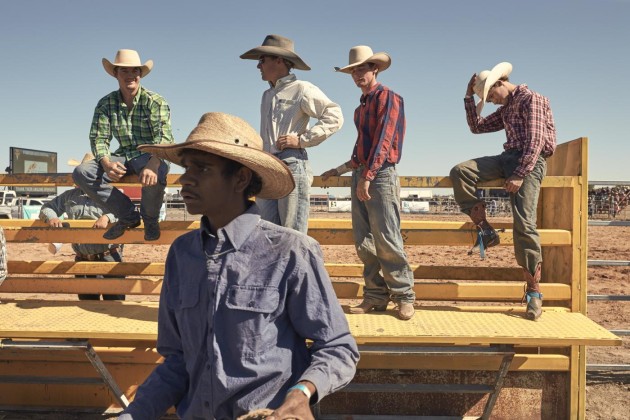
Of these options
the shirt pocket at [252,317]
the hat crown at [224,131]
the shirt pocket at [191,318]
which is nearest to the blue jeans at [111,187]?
the hat crown at [224,131]

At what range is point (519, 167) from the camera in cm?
410

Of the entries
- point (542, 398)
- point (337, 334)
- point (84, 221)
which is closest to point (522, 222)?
point (542, 398)

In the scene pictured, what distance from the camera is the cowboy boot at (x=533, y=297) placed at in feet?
13.4

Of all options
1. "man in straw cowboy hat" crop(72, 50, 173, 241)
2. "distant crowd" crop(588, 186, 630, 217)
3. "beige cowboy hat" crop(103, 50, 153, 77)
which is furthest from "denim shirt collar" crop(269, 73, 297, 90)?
"distant crowd" crop(588, 186, 630, 217)

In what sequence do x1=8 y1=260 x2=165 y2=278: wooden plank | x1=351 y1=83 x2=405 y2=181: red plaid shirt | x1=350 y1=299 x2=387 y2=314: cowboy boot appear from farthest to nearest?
x1=8 y1=260 x2=165 y2=278: wooden plank → x1=350 y1=299 x2=387 y2=314: cowboy boot → x1=351 y1=83 x2=405 y2=181: red plaid shirt

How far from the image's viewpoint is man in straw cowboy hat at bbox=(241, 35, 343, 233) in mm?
4234

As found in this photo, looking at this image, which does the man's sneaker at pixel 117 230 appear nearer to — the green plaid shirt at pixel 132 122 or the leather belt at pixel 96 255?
the green plaid shirt at pixel 132 122

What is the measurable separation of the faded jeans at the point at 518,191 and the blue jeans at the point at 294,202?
1.12 m

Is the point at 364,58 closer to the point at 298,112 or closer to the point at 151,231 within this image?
the point at 298,112

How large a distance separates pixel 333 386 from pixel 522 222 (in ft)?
9.18

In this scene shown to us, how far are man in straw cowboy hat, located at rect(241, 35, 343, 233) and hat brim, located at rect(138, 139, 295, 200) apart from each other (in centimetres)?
197

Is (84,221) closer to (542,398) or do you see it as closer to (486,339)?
(486,339)

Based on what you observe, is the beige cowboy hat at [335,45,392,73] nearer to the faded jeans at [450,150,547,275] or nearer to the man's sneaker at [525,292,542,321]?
the faded jeans at [450,150,547,275]

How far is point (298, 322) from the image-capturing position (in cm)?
181
